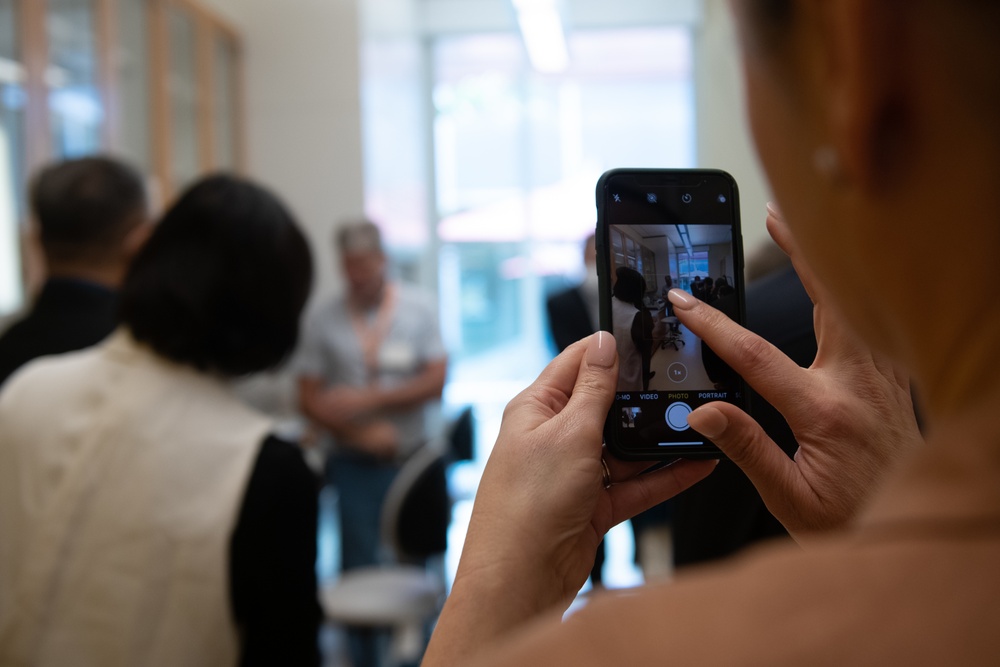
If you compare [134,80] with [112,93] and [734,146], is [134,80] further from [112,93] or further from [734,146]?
[734,146]

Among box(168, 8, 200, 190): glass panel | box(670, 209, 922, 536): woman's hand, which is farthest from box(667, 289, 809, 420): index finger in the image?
box(168, 8, 200, 190): glass panel

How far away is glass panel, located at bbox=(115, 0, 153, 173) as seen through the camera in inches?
161

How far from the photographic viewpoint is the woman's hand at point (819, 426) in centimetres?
64

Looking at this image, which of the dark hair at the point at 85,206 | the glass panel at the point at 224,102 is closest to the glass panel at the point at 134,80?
the glass panel at the point at 224,102

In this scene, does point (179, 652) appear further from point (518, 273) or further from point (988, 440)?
point (518, 273)

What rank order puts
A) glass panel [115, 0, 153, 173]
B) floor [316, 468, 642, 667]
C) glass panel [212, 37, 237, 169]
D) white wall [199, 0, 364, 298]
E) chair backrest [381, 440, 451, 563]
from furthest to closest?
1. white wall [199, 0, 364, 298]
2. glass panel [212, 37, 237, 169]
3. glass panel [115, 0, 153, 173]
4. floor [316, 468, 642, 667]
5. chair backrest [381, 440, 451, 563]

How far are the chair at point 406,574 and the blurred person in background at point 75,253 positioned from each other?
124cm

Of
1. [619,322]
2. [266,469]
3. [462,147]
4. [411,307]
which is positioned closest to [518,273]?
[462,147]

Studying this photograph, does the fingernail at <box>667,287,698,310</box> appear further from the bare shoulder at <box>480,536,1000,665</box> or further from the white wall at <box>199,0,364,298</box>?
the white wall at <box>199,0,364,298</box>

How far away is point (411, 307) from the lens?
12.8ft

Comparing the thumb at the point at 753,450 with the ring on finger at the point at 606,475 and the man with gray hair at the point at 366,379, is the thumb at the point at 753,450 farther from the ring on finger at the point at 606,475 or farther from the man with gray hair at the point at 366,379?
the man with gray hair at the point at 366,379

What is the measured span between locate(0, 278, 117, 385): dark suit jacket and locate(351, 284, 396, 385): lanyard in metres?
2.02

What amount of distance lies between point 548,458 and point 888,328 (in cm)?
33

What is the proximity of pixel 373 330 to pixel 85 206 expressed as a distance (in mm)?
2126
